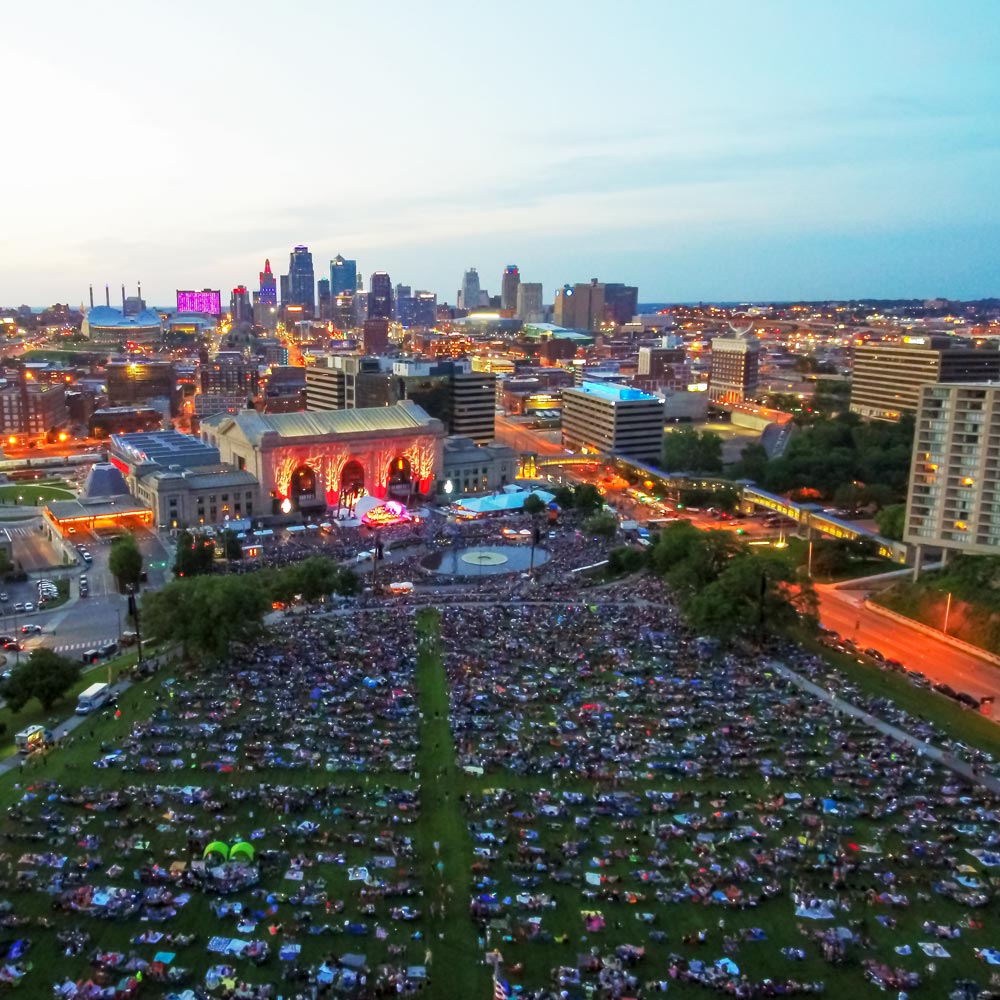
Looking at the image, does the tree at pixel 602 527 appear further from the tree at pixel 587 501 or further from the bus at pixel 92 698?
the bus at pixel 92 698

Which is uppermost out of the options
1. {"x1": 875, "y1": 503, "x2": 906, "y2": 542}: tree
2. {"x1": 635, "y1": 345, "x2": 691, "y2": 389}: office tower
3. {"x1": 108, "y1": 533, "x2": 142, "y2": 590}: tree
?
{"x1": 635, "y1": 345, "x2": 691, "y2": 389}: office tower

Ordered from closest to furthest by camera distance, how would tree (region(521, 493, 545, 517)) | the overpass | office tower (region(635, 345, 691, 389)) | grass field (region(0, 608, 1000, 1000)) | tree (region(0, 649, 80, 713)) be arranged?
grass field (region(0, 608, 1000, 1000)) < tree (region(0, 649, 80, 713)) < the overpass < tree (region(521, 493, 545, 517)) < office tower (region(635, 345, 691, 389))

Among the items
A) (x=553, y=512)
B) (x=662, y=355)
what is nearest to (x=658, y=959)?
(x=553, y=512)

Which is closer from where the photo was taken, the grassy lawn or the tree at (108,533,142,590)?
the tree at (108,533,142,590)

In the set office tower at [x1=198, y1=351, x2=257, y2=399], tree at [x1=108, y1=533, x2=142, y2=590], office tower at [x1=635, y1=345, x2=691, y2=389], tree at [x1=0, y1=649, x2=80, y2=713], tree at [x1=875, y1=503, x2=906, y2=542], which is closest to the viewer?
tree at [x1=0, y1=649, x2=80, y2=713]

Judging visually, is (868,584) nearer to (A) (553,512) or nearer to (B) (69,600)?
(A) (553,512)

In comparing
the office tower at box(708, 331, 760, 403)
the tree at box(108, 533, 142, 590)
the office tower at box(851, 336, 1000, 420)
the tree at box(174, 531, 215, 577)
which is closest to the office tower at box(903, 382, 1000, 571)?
the tree at box(174, 531, 215, 577)

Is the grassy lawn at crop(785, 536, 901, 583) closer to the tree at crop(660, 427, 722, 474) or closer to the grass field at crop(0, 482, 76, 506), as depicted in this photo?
the tree at crop(660, 427, 722, 474)

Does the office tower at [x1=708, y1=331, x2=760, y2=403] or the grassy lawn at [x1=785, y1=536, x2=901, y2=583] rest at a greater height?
the office tower at [x1=708, y1=331, x2=760, y2=403]
